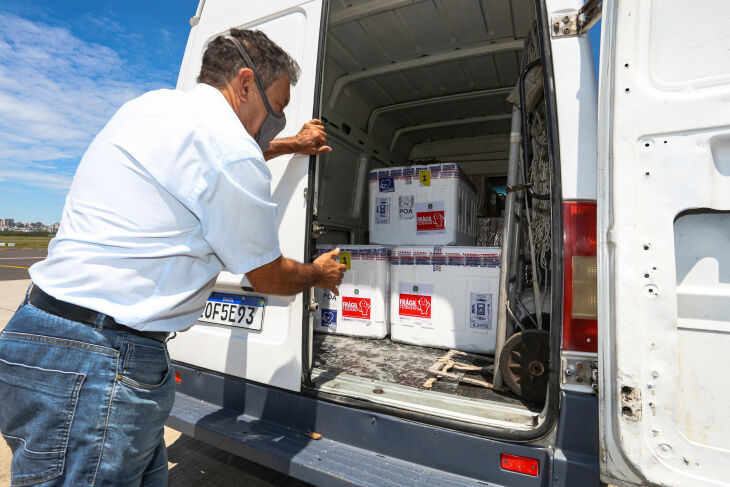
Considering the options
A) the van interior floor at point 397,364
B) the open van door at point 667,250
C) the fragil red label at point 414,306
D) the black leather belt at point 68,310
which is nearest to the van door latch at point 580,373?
the open van door at point 667,250

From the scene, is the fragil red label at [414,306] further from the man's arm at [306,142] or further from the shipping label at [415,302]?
the man's arm at [306,142]

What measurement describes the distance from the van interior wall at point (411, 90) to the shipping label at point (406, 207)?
0.77 m

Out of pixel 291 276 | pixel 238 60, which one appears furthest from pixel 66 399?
pixel 238 60

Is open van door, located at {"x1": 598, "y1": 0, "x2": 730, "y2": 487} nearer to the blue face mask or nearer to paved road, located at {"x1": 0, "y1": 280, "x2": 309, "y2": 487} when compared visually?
the blue face mask

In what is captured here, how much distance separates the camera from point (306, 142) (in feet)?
5.95

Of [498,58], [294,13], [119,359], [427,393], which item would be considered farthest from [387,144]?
[119,359]

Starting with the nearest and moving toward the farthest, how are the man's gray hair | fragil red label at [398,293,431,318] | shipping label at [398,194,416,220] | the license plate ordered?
the man's gray hair < the license plate < fragil red label at [398,293,431,318] < shipping label at [398,194,416,220]

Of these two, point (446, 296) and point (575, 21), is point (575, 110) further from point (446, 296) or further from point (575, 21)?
point (446, 296)

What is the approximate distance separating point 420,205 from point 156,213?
8.28ft

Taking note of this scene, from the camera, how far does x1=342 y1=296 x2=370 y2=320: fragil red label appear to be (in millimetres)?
3145

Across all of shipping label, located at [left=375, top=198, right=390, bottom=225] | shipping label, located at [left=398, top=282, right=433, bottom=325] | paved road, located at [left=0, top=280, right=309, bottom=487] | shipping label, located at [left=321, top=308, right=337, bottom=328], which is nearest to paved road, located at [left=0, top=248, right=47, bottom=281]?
paved road, located at [left=0, top=280, right=309, bottom=487]

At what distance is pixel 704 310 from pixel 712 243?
0.64ft

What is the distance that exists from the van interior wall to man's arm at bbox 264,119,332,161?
1395 mm

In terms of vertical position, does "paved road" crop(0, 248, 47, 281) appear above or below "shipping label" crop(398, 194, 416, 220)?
below
